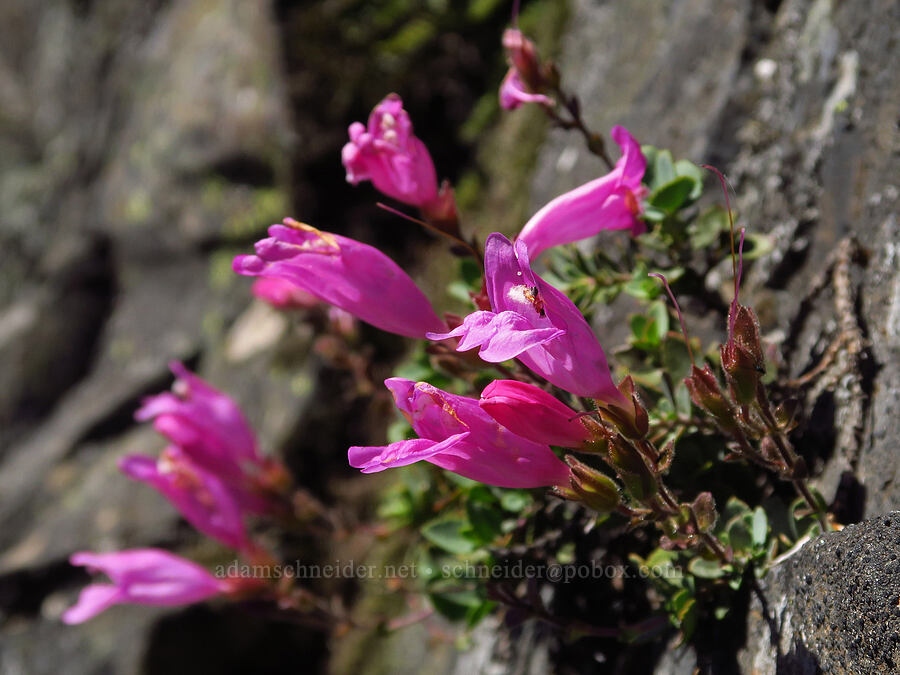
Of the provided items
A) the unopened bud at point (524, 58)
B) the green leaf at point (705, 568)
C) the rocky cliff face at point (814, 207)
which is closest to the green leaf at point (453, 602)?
the rocky cliff face at point (814, 207)

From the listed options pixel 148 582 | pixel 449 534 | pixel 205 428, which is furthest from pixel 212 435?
pixel 449 534

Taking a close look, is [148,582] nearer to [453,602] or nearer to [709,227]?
[453,602]

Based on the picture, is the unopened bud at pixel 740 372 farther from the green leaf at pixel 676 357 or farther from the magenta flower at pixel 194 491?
the magenta flower at pixel 194 491

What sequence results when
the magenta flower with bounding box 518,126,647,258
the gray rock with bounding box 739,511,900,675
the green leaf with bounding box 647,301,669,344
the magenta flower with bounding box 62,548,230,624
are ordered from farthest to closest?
the magenta flower with bounding box 62,548,230,624, the green leaf with bounding box 647,301,669,344, the magenta flower with bounding box 518,126,647,258, the gray rock with bounding box 739,511,900,675

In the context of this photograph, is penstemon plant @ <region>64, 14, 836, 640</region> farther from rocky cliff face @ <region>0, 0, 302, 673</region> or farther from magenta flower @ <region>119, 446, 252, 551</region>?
rocky cliff face @ <region>0, 0, 302, 673</region>

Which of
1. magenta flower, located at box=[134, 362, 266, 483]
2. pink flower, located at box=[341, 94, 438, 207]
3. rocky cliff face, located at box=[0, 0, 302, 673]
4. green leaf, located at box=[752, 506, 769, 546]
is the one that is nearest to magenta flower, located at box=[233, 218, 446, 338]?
pink flower, located at box=[341, 94, 438, 207]

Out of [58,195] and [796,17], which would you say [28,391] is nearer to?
[58,195]
